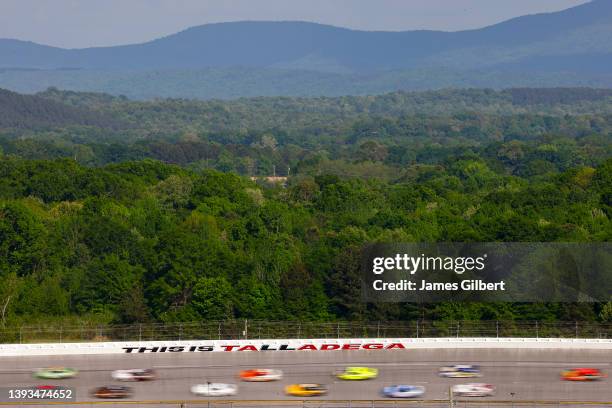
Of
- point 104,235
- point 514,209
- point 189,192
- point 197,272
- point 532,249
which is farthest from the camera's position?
point 189,192

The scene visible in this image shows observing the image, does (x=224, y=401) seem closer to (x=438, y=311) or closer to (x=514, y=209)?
(x=438, y=311)

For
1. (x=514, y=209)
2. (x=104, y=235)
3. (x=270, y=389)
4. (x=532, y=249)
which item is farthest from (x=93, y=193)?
(x=270, y=389)

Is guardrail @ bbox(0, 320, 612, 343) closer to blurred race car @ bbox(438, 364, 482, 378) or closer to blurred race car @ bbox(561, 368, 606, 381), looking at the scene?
blurred race car @ bbox(561, 368, 606, 381)

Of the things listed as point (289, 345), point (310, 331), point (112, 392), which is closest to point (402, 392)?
point (289, 345)

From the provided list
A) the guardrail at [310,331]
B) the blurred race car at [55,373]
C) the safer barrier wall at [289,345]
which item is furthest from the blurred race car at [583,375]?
the blurred race car at [55,373]

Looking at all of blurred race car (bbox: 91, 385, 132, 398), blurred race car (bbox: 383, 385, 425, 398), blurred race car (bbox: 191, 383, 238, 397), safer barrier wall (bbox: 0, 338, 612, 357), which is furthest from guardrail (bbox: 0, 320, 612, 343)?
blurred race car (bbox: 383, 385, 425, 398)

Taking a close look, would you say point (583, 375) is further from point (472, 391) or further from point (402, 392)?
point (402, 392)
